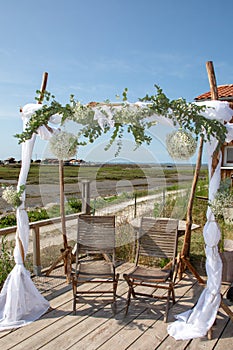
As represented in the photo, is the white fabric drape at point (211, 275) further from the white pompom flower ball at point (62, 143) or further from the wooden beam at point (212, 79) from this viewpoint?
the white pompom flower ball at point (62, 143)

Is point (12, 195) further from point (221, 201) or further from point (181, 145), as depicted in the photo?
point (221, 201)

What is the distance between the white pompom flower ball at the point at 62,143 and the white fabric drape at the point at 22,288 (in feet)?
0.83

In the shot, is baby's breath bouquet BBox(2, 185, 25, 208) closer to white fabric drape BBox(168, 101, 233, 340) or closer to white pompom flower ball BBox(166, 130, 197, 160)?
white pompom flower ball BBox(166, 130, 197, 160)

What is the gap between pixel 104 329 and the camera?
276cm

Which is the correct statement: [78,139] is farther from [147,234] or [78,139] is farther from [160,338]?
[160,338]

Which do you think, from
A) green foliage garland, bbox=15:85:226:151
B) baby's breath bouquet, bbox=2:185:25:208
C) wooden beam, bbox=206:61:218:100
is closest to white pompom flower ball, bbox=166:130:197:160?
green foliage garland, bbox=15:85:226:151

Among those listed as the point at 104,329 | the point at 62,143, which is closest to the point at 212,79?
the point at 62,143

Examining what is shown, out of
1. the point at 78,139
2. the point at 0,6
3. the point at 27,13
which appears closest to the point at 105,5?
the point at 27,13

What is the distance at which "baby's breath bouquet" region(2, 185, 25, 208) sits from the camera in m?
2.99

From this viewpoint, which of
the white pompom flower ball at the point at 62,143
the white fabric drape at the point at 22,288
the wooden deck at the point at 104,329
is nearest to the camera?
the wooden deck at the point at 104,329

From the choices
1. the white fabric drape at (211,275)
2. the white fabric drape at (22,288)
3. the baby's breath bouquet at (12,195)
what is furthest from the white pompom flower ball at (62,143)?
the white fabric drape at (211,275)

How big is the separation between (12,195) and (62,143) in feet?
2.36

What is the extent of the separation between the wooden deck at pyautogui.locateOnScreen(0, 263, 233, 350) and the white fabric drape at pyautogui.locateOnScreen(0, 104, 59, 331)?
14 cm

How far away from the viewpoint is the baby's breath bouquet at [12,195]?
9.82 ft
